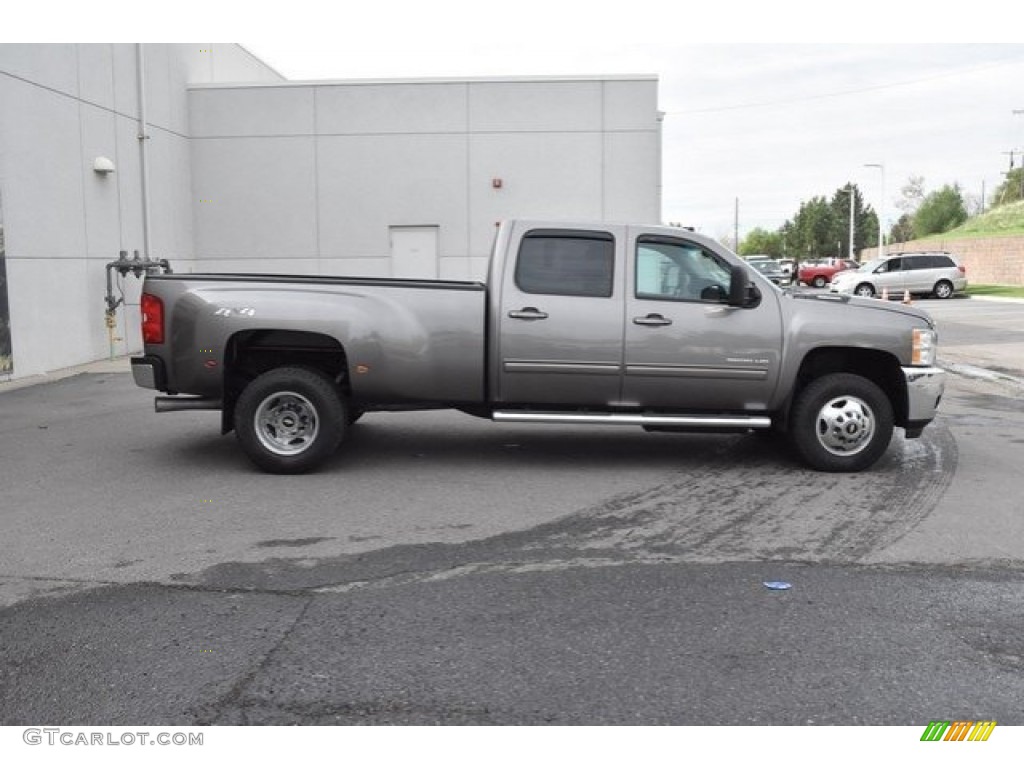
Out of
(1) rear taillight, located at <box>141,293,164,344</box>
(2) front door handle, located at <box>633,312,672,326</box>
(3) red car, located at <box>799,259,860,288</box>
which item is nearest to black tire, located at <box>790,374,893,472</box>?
(2) front door handle, located at <box>633,312,672,326</box>

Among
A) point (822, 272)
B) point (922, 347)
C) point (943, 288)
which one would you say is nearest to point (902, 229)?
point (822, 272)

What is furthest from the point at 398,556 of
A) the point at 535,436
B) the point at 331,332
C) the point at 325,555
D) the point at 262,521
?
the point at 535,436

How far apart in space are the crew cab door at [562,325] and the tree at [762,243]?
389 feet

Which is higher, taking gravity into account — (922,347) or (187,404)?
(922,347)

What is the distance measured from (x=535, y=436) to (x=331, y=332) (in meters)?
2.66

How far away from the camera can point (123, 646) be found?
4.40m

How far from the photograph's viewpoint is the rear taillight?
7.75 meters

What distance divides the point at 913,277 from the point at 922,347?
32061 millimetres

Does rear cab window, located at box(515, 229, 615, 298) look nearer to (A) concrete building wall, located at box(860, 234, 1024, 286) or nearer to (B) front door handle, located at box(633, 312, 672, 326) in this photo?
(B) front door handle, located at box(633, 312, 672, 326)

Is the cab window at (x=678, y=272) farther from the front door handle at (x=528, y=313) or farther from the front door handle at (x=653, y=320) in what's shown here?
the front door handle at (x=528, y=313)

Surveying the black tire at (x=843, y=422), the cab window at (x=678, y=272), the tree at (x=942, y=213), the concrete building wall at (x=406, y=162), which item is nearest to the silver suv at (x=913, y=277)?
the concrete building wall at (x=406, y=162)

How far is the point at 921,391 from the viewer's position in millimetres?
7883

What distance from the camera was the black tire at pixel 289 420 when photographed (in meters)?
7.73

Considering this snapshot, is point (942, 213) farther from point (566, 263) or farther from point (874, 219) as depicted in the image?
point (566, 263)
